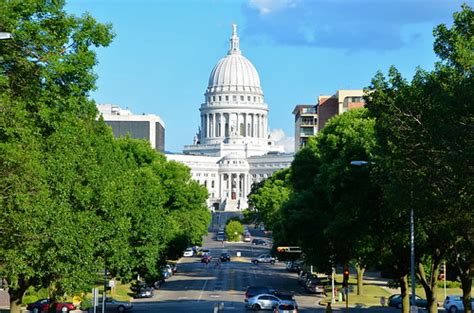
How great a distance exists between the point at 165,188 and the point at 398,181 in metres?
62.2

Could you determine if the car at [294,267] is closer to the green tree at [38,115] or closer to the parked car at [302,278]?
the parked car at [302,278]

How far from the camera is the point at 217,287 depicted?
99.6 metres

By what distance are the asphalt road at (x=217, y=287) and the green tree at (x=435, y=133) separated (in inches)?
1093

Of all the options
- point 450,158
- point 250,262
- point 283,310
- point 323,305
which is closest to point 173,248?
point 323,305

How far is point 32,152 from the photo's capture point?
4034cm

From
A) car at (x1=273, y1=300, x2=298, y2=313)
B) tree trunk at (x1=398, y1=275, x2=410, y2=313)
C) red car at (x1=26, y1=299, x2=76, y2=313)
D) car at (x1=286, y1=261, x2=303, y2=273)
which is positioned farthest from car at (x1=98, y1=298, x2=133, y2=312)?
car at (x1=286, y1=261, x2=303, y2=273)

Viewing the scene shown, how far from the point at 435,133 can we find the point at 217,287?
63.2 metres

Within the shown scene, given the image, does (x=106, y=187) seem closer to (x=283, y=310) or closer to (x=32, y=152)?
(x=32, y=152)

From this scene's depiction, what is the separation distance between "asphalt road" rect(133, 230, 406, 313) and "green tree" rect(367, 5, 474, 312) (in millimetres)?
27752

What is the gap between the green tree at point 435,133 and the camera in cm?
3691

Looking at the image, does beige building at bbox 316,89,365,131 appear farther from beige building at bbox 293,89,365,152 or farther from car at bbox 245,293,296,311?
car at bbox 245,293,296,311

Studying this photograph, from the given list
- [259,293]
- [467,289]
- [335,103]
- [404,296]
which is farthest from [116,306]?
[335,103]

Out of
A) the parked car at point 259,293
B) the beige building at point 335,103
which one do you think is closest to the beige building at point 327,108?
the beige building at point 335,103

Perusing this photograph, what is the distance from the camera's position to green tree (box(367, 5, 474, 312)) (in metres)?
36.9
